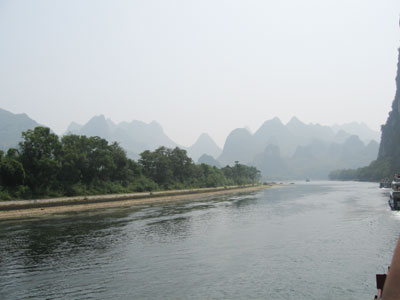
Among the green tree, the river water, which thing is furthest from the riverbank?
the river water

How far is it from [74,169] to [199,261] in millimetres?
59631

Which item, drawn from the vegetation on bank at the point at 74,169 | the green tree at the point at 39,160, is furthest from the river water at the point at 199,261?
the green tree at the point at 39,160

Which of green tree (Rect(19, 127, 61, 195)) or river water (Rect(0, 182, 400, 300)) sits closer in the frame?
river water (Rect(0, 182, 400, 300))

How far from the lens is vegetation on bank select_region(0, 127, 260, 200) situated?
62.5m

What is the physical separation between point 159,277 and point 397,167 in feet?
563

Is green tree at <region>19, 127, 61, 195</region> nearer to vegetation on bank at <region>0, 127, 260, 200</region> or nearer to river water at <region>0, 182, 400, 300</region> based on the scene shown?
vegetation on bank at <region>0, 127, 260, 200</region>

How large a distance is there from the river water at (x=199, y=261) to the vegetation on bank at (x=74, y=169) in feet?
90.3

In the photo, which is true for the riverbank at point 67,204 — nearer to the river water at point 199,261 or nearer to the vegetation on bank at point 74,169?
the vegetation on bank at point 74,169

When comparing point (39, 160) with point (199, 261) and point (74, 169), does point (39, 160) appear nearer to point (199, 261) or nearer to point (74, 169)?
point (74, 169)

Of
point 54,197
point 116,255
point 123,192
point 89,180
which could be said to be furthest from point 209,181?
point 116,255

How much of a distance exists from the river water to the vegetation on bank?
2751 centimetres

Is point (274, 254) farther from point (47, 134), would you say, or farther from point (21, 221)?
point (47, 134)

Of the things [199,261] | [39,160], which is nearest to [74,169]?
[39,160]

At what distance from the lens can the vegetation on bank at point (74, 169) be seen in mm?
62531
